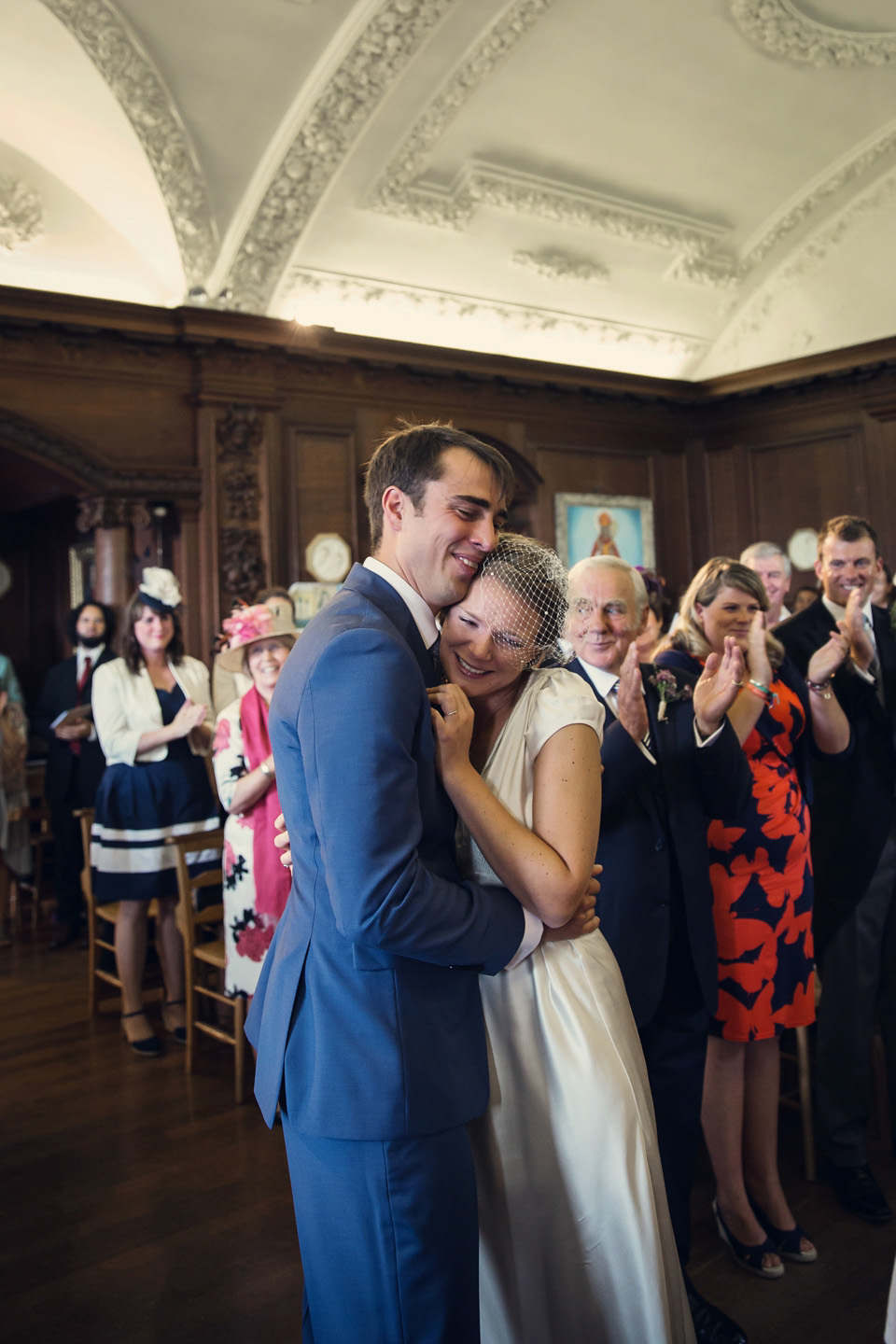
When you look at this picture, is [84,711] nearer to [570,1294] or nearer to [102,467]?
[102,467]

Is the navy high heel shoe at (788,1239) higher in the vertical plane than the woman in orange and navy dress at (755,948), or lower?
lower

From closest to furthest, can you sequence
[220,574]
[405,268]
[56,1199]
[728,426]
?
[56,1199]
[220,574]
[405,268]
[728,426]

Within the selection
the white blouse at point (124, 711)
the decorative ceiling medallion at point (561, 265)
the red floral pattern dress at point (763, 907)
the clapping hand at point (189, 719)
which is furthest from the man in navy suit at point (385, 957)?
the decorative ceiling medallion at point (561, 265)

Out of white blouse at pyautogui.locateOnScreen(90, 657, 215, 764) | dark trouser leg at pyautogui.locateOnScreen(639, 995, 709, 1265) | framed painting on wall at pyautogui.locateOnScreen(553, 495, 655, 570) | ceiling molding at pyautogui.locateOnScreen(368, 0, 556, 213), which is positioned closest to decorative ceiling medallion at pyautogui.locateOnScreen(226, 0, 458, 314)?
ceiling molding at pyautogui.locateOnScreen(368, 0, 556, 213)

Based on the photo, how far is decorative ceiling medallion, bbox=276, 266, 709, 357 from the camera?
713 cm

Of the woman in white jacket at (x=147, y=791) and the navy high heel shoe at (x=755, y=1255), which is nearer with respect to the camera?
the navy high heel shoe at (x=755, y=1255)

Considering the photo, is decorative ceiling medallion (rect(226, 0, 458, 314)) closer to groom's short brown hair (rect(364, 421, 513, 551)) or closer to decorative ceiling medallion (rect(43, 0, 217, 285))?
decorative ceiling medallion (rect(43, 0, 217, 285))

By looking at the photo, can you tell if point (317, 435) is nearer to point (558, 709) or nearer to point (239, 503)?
point (239, 503)

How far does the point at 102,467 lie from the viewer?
6.43 meters

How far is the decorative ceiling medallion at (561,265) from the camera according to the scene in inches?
311

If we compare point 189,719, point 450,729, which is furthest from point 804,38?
point 450,729

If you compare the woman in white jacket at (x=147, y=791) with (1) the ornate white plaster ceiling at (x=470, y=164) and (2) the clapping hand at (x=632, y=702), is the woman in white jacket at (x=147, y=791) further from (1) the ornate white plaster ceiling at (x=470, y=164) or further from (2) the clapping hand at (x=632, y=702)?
(1) the ornate white plaster ceiling at (x=470, y=164)

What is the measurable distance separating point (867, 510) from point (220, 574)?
5.37 m

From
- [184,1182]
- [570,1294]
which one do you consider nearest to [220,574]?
[184,1182]
